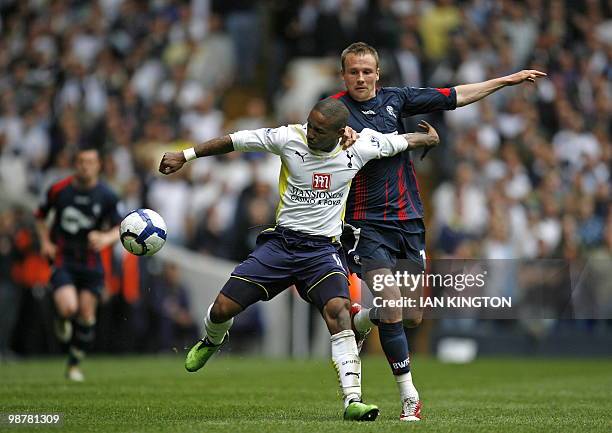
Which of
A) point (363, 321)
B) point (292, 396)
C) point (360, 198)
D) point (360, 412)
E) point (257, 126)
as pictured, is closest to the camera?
point (360, 412)

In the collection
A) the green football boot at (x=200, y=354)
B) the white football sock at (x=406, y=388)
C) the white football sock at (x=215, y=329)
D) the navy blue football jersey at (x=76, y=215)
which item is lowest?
the white football sock at (x=406, y=388)

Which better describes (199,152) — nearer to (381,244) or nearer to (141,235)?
(141,235)

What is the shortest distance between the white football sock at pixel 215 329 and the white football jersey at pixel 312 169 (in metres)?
0.91

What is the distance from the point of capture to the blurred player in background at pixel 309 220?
8.58 meters

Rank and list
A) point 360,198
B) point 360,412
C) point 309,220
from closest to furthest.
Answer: point 360,412 → point 309,220 → point 360,198

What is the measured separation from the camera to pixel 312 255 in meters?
8.80

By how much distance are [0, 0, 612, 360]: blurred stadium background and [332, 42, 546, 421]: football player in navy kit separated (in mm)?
6970

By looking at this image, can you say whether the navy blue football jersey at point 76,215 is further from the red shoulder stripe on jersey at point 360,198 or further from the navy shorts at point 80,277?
the red shoulder stripe on jersey at point 360,198

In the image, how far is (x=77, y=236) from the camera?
1395 cm

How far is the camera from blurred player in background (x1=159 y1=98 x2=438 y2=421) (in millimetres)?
8578

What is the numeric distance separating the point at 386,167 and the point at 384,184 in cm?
13

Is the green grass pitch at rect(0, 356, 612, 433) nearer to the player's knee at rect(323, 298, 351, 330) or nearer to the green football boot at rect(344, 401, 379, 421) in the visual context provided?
the green football boot at rect(344, 401, 379, 421)

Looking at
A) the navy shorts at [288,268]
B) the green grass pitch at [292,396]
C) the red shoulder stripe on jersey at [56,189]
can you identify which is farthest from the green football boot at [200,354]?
the red shoulder stripe on jersey at [56,189]

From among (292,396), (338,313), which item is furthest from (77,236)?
(338,313)
